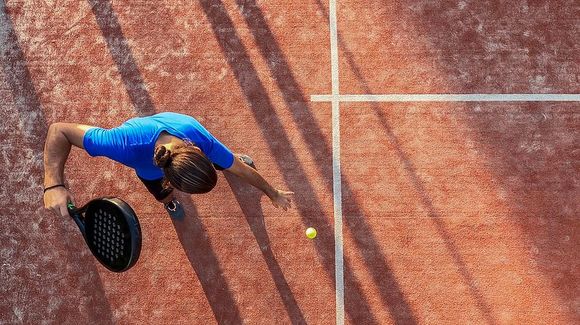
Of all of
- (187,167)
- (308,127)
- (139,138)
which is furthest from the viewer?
(308,127)

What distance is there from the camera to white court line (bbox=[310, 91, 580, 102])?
522 centimetres

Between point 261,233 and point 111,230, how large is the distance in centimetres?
188

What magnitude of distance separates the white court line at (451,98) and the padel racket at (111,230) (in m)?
2.53

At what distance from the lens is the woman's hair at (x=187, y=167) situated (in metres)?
3.19

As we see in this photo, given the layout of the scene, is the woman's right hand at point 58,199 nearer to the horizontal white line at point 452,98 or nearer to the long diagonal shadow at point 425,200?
the horizontal white line at point 452,98

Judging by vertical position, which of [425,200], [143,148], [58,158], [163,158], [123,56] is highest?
[163,158]

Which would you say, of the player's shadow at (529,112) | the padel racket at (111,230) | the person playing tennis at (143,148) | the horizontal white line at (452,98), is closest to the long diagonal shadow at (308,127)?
the horizontal white line at (452,98)

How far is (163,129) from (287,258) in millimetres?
2053

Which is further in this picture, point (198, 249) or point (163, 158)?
point (198, 249)

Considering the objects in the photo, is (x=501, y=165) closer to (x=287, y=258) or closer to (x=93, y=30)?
(x=287, y=258)

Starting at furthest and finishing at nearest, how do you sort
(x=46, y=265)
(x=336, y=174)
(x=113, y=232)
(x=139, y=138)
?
(x=336, y=174), (x=46, y=265), (x=139, y=138), (x=113, y=232)

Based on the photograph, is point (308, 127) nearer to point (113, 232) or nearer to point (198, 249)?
point (198, 249)

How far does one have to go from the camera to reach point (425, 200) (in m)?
5.05

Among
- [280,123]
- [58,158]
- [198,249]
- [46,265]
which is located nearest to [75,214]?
[58,158]
